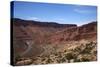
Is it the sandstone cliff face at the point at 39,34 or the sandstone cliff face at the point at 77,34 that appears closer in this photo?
the sandstone cliff face at the point at 39,34

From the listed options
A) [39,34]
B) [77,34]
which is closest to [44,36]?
[39,34]

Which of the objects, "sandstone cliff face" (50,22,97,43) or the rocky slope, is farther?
"sandstone cliff face" (50,22,97,43)

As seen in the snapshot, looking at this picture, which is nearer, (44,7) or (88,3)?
(44,7)

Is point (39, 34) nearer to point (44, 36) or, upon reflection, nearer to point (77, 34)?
point (44, 36)

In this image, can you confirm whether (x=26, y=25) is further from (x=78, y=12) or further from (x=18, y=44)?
(x=78, y=12)

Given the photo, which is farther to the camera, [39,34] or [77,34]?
[77,34]

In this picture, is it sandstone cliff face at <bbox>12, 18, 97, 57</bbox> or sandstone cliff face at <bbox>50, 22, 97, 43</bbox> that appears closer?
sandstone cliff face at <bbox>12, 18, 97, 57</bbox>

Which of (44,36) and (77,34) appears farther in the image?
(77,34)

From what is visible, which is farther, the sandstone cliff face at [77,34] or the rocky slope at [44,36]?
the sandstone cliff face at [77,34]
